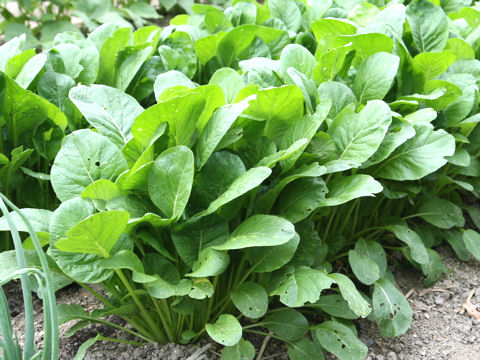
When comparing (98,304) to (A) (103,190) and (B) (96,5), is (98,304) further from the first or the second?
(B) (96,5)

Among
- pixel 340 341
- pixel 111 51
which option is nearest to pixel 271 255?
pixel 340 341

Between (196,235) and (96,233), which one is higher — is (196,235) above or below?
below

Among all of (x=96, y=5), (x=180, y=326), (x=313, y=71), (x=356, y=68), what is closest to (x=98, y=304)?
(x=180, y=326)

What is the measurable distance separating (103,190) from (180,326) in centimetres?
52

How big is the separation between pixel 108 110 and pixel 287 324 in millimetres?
860

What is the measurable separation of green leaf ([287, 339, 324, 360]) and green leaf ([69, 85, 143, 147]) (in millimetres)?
814

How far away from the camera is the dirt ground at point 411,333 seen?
69.7 inches

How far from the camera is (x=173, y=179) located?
4.95 feet

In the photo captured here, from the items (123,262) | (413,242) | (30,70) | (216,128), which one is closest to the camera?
(123,262)

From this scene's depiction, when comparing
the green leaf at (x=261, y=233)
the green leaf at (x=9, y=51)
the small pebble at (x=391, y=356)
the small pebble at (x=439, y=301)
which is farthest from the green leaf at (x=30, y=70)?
the small pebble at (x=439, y=301)

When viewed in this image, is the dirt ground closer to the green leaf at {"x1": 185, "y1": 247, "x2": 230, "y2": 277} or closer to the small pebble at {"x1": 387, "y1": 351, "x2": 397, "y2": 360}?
the small pebble at {"x1": 387, "y1": 351, "x2": 397, "y2": 360}

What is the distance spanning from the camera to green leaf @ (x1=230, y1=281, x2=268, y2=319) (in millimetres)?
1569

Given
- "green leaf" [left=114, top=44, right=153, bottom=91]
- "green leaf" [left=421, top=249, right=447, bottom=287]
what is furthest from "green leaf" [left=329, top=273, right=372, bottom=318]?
"green leaf" [left=114, top=44, right=153, bottom=91]

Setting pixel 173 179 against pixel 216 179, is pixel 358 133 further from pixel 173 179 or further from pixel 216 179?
pixel 173 179
